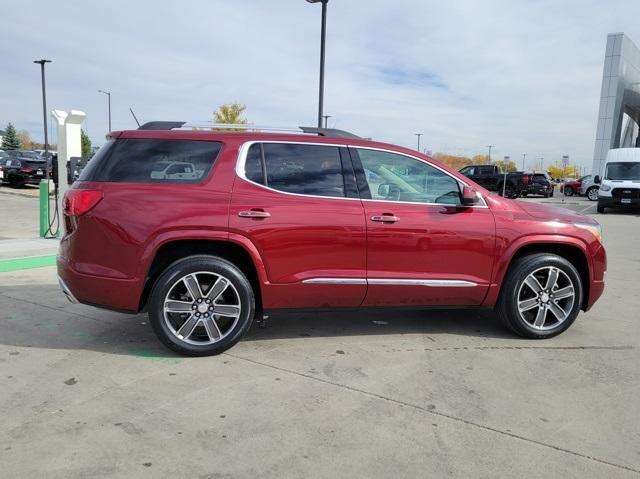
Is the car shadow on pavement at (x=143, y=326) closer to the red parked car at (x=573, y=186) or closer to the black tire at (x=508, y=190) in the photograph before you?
the black tire at (x=508, y=190)

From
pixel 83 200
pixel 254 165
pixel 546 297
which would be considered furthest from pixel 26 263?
pixel 546 297

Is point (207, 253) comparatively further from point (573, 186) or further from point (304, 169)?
point (573, 186)

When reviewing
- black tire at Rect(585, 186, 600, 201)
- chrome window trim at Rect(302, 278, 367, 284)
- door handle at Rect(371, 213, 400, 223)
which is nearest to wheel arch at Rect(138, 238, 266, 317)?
chrome window trim at Rect(302, 278, 367, 284)

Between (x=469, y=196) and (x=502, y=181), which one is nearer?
→ (x=469, y=196)

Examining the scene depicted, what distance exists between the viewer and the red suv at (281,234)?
4.00 m

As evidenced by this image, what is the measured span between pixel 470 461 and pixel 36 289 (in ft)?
17.6

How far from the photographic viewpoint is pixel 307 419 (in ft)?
10.4

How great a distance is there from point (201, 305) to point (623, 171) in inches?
850

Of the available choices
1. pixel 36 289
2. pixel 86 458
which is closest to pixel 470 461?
pixel 86 458

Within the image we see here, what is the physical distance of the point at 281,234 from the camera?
4109mm

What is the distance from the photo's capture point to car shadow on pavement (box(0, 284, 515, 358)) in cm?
445

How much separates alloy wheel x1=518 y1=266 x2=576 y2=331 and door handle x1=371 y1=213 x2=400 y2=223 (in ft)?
4.26

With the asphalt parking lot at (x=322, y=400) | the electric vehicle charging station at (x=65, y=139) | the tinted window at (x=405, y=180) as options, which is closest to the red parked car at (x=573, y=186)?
the electric vehicle charging station at (x=65, y=139)

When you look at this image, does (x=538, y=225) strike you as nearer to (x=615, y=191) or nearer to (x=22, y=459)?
(x=22, y=459)
